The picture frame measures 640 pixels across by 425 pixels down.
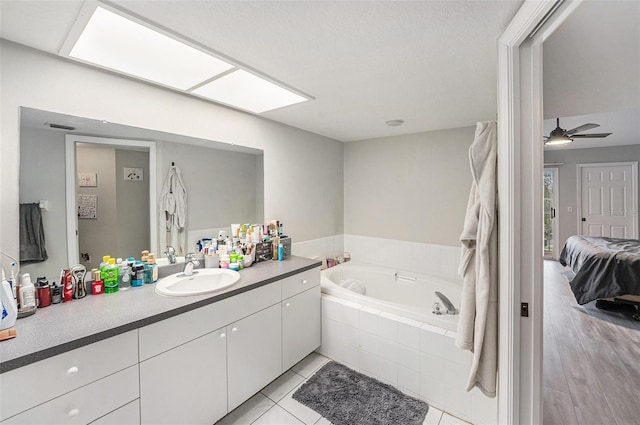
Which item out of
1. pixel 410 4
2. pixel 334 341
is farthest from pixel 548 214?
pixel 410 4

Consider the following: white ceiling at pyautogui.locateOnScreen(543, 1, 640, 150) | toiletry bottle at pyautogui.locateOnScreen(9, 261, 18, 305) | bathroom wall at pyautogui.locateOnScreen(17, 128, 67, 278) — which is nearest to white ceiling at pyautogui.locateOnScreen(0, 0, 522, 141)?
white ceiling at pyautogui.locateOnScreen(543, 1, 640, 150)

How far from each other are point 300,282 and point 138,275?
109cm

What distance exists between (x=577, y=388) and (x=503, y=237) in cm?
176

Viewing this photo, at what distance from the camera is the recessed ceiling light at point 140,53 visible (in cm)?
126

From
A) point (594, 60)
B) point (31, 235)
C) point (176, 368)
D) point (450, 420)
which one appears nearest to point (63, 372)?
point (176, 368)

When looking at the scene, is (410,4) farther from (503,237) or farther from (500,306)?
(500,306)

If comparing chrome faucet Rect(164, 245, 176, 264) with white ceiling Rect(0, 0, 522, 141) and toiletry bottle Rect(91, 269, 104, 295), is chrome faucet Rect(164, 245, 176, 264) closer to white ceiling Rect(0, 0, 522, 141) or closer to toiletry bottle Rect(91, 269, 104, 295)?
toiletry bottle Rect(91, 269, 104, 295)

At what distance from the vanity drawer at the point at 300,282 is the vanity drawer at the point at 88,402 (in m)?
0.99

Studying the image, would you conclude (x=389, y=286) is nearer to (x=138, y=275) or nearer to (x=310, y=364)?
(x=310, y=364)

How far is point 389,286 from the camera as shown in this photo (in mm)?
3084

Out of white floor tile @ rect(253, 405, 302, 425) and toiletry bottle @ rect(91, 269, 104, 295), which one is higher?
toiletry bottle @ rect(91, 269, 104, 295)

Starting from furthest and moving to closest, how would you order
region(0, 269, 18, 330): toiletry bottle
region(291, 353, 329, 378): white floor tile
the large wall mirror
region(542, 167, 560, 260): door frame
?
1. region(542, 167, 560, 260): door frame
2. region(291, 353, 329, 378): white floor tile
3. the large wall mirror
4. region(0, 269, 18, 330): toiletry bottle

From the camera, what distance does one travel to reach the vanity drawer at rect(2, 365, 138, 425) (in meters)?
0.99

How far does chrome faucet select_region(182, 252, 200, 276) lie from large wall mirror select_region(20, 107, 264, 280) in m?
0.12
